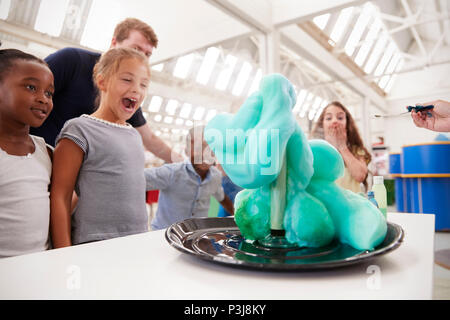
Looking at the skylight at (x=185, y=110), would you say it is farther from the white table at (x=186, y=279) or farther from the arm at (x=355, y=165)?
the white table at (x=186, y=279)

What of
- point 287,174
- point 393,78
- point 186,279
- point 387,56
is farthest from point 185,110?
point 393,78

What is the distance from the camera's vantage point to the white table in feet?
1.15

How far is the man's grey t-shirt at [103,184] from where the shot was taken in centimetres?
86

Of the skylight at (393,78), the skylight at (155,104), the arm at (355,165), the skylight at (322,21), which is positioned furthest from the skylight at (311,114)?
the skylight at (393,78)

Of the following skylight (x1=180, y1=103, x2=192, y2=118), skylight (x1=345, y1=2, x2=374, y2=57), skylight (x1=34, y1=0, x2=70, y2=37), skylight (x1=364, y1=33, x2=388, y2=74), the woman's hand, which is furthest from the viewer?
skylight (x1=364, y1=33, x2=388, y2=74)

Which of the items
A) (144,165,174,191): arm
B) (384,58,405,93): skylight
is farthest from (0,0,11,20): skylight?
(384,58,405,93): skylight

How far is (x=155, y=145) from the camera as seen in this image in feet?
4.77

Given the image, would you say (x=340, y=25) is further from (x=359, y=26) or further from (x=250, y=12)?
(x=250, y=12)

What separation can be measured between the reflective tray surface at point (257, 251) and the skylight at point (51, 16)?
Result: 115 cm

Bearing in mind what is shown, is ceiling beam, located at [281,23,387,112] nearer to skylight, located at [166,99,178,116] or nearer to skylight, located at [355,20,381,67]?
skylight, located at [355,20,381,67]

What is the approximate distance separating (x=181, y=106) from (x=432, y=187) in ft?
10.9

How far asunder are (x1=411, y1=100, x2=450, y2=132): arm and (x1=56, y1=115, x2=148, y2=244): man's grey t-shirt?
0.94m

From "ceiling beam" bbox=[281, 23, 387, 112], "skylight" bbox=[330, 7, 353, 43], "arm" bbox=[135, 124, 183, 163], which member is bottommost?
"arm" bbox=[135, 124, 183, 163]

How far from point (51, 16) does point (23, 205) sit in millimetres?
954
